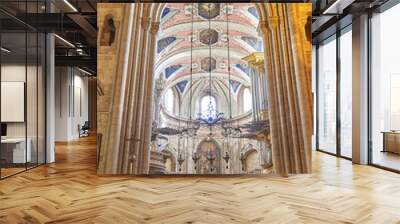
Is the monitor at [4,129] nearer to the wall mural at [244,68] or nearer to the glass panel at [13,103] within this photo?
the glass panel at [13,103]

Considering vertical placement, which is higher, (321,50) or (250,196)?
(321,50)

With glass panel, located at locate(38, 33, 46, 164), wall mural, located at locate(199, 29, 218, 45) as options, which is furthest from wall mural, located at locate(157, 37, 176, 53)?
glass panel, located at locate(38, 33, 46, 164)

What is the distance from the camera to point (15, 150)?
719 cm

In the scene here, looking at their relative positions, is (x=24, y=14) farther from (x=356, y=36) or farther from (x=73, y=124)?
(x=73, y=124)

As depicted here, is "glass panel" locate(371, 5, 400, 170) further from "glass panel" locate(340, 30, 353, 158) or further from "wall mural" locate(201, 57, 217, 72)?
"wall mural" locate(201, 57, 217, 72)

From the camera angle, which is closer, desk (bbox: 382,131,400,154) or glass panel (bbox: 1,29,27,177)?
glass panel (bbox: 1,29,27,177)

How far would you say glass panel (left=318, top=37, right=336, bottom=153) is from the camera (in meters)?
9.93

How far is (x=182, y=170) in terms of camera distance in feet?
21.1

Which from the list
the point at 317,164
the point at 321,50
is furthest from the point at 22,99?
the point at 321,50

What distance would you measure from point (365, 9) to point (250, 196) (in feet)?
16.4

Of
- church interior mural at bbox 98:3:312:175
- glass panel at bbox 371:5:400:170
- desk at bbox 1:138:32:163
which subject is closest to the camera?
church interior mural at bbox 98:3:312:175

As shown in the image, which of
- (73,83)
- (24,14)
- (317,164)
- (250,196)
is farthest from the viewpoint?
(73,83)

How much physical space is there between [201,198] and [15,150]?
14.5 feet

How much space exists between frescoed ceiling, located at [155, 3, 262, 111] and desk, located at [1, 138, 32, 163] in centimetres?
326
